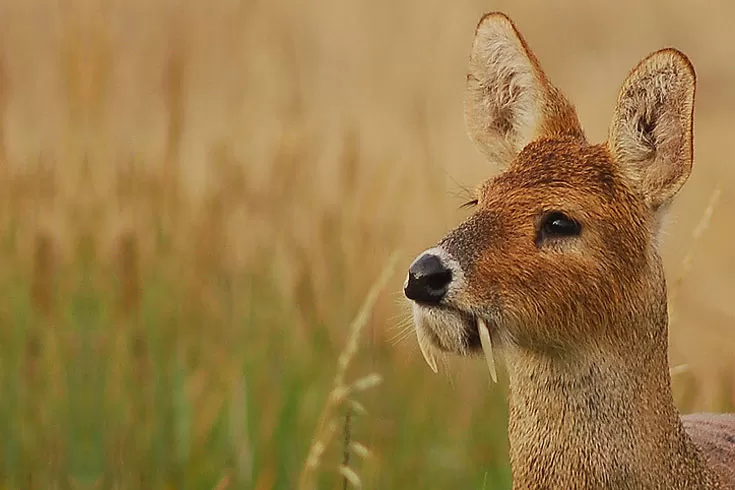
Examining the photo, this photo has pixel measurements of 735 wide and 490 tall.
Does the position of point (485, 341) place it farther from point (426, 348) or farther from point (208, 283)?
point (208, 283)

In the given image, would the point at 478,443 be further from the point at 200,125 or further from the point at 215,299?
the point at 200,125

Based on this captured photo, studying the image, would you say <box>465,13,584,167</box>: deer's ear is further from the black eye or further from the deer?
the black eye

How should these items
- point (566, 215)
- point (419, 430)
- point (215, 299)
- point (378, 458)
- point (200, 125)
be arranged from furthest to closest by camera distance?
point (200, 125) → point (215, 299) → point (419, 430) → point (378, 458) → point (566, 215)

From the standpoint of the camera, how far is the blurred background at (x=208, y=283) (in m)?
4.82

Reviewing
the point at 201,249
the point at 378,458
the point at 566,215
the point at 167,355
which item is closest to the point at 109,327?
the point at 167,355

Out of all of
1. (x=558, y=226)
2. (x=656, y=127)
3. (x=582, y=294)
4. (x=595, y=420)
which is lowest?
(x=595, y=420)

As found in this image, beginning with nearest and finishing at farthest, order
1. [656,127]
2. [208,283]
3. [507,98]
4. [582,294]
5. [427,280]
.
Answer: [427,280], [582,294], [656,127], [507,98], [208,283]

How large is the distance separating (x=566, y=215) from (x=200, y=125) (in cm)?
607

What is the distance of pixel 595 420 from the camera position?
11.6 ft

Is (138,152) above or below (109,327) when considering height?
above

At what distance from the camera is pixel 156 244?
5.57 meters

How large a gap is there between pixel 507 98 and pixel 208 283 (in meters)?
1.92

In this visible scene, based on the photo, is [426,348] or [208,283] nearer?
[426,348]

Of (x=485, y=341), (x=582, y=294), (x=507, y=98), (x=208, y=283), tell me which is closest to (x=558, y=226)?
(x=582, y=294)
